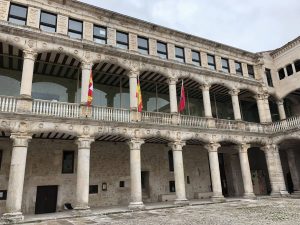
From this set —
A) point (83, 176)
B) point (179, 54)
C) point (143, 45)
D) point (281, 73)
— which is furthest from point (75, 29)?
point (281, 73)

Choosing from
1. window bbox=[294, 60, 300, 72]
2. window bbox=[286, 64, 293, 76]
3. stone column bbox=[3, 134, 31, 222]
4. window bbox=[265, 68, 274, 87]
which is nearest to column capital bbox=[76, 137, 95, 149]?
stone column bbox=[3, 134, 31, 222]

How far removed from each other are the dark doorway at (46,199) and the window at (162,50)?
12137 mm

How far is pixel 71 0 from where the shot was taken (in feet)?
55.0

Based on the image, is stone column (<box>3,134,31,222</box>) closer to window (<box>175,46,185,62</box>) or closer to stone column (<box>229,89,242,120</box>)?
window (<box>175,46,185,62</box>)

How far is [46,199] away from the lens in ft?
53.7

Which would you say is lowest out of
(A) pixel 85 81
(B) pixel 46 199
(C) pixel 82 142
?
(B) pixel 46 199

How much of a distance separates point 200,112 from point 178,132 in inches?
278

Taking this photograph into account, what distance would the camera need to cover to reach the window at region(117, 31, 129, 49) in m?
18.2

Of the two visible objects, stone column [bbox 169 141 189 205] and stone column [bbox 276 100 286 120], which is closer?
stone column [bbox 169 141 189 205]

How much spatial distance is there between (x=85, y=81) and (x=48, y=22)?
14.6 ft

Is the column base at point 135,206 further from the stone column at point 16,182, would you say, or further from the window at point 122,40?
the window at point 122,40

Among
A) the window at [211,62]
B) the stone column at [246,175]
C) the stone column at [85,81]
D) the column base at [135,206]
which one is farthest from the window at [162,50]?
the column base at [135,206]

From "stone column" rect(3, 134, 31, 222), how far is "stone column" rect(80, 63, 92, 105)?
3797 millimetres

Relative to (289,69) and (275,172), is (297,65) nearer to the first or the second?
(289,69)
